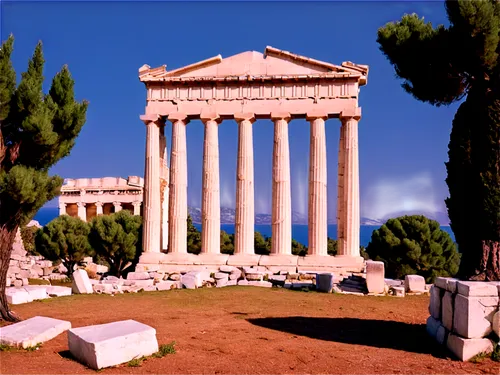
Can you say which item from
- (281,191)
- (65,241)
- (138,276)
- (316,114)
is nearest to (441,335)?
(281,191)

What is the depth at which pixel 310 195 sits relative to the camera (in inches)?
961

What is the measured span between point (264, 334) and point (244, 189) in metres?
14.3

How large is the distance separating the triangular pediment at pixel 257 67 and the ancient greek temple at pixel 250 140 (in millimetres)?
50

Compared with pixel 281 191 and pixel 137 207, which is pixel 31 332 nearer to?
pixel 281 191

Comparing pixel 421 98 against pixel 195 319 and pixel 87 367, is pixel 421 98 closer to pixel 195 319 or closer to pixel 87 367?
pixel 195 319

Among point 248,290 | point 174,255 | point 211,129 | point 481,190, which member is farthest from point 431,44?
point 174,255

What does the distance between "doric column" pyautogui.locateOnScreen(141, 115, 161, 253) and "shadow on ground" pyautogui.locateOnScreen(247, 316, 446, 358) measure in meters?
13.4

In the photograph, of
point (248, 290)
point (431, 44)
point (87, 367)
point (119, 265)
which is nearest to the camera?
point (87, 367)

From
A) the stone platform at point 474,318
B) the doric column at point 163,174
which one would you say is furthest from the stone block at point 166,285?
the stone platform at point 474,318

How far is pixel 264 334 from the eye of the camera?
10.9 m

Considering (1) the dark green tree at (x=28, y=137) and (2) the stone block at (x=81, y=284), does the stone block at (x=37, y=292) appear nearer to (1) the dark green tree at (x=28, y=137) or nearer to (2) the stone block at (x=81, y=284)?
(2) the stone block at (x=81, y=284)

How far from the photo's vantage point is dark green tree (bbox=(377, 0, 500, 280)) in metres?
9.88

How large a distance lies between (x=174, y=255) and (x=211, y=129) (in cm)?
664

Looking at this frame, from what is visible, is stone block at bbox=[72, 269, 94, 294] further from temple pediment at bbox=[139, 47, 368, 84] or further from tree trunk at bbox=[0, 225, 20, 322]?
temple pediment at bbox=[139, 47, 368, 84]
